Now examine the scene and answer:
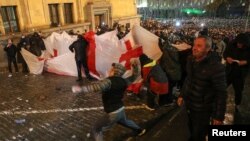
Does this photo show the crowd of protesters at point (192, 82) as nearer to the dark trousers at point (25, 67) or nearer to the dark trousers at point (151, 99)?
the dark trousers at point (151, 99)

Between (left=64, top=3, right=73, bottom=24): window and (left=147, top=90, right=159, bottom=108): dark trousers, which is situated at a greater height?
A: (left=64, top=3, right=73, bottom=24): window

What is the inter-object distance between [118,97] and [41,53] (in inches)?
317

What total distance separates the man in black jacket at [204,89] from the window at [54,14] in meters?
16.9

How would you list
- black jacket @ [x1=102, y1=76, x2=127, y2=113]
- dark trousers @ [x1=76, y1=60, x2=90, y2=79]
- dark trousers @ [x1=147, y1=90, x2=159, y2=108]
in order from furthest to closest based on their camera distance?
dark trousers @ [x1=76, y1=60, x2=90, y2=79]
dark trousers @ [x1=147, y1=90, x2=159, y2=108]
black jacket @ [x1=102, y1=76, x2=127, y2=113]

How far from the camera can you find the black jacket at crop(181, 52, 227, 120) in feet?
9.89

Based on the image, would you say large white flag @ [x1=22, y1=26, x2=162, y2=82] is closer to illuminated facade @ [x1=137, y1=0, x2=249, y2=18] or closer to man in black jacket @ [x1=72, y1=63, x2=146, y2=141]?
man in black jacket @ [x1=72, y1=63, x2=146, y2=141]

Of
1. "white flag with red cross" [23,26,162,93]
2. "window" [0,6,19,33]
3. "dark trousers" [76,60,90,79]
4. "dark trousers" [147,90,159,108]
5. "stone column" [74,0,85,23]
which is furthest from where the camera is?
"stone column" [74,0,85,23]

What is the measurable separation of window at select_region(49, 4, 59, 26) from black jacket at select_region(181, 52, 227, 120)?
55.4ft

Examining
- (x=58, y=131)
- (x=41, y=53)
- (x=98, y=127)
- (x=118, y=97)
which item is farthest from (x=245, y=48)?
(x=41, y=53)

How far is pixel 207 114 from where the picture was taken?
10.8 feet

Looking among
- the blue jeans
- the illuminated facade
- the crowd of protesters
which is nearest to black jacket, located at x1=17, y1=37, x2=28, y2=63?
the crowd of protesters

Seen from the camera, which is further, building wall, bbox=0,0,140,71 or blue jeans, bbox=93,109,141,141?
building wall, bbox=0,0,140,71

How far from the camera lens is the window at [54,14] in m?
18.8

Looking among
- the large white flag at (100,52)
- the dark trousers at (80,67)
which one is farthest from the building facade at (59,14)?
the dark trousers at (80,67)
